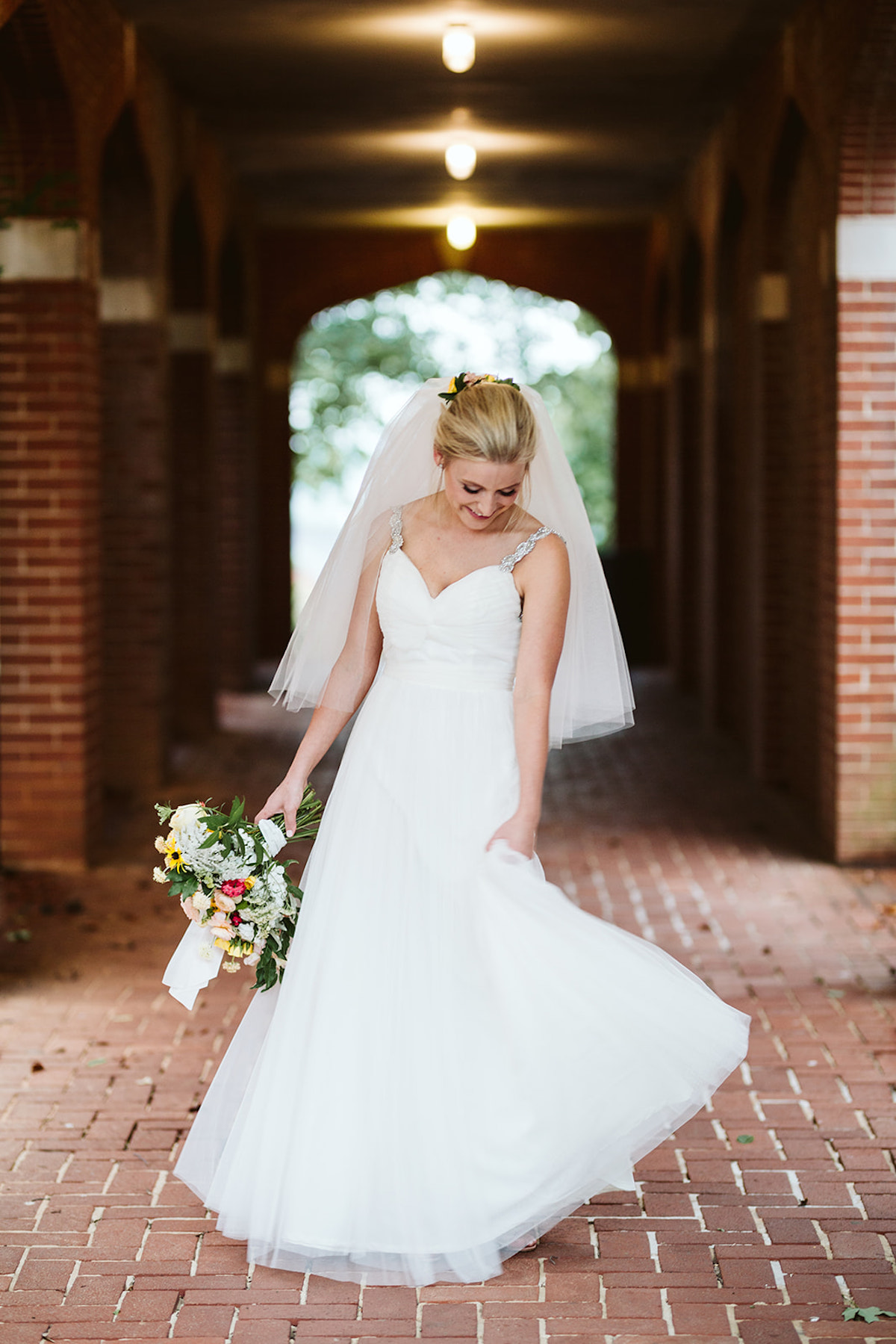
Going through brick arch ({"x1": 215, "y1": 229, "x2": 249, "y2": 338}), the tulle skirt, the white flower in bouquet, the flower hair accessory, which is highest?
brick arch ({"x1": 215, "y1": 229, "x2": 249, "y2": 338})

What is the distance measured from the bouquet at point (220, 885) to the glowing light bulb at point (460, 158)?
8647mm

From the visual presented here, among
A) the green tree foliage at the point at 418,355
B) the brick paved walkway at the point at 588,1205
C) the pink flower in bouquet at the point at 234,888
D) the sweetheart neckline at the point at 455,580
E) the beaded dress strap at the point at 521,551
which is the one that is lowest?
the brick paved walkway at the point at 588,1205

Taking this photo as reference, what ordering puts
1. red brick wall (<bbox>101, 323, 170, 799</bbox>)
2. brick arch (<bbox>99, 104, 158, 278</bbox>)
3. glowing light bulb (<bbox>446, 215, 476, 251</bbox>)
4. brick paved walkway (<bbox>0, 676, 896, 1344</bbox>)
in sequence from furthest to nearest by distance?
glowing light bulb (<bbox>446, 215, 476, 251</bbox>), red brick wall (<bbox>101, 323, 170, 799</bbox>), brick arch (<bbox>99, 104, 158, 278</bbox>), brick paved walkway (<bbox>0, 676, 896, 1344</bbox>)

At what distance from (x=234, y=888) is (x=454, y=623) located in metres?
0.80

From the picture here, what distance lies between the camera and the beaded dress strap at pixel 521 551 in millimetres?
3713

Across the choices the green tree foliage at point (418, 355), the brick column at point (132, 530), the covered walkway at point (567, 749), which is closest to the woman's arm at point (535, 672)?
the covered walkway at point (567, 749)

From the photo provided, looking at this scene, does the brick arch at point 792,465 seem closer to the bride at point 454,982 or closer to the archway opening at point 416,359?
the bride at point 454,982

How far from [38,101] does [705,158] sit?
20.9ft

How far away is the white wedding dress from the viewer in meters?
3.57

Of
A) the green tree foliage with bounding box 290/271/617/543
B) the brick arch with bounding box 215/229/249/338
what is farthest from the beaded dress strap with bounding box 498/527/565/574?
the green tree foliage with bounding box 290/271/617/543

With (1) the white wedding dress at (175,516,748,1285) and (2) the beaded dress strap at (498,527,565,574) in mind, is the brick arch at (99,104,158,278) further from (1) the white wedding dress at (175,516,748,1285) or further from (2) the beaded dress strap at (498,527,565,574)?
(2) the beaded dress strap at (498,527,565,574)

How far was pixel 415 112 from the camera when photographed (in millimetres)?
10734

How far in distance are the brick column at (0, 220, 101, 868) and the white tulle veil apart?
3.93 metres

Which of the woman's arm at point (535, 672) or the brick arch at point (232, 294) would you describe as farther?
the brick arch at point (232, 294)
